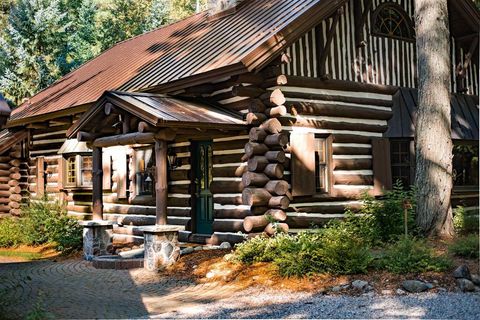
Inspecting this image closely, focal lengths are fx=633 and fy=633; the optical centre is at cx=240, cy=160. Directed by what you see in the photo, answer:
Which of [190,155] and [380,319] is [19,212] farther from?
[380,319]

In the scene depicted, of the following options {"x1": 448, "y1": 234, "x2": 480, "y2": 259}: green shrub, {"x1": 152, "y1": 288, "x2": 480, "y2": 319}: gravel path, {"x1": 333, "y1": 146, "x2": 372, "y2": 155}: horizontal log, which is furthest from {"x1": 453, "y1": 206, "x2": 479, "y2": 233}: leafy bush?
{"x1": 152, "y1": 288, "x2": 480, "y2": 319}: gravel path

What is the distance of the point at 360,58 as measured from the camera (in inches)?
585

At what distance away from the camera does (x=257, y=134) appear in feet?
41.2

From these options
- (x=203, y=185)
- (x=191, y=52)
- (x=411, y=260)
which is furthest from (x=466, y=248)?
(x=191, y=52)

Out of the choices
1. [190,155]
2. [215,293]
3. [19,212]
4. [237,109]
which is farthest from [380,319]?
[19,212]

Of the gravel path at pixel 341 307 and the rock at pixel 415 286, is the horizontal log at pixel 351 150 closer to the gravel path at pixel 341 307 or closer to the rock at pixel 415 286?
the gravel path at pixel 341 307

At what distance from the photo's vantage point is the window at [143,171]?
51.2ft

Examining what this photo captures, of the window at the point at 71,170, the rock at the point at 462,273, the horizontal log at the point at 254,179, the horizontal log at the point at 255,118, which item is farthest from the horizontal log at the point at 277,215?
the window at the point at 71,170

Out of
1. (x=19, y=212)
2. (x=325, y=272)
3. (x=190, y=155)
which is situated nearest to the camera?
(x=325, y=272)

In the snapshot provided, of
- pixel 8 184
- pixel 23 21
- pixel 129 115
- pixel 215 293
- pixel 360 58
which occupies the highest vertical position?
pixel 23 21

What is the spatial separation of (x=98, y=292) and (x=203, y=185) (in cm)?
534

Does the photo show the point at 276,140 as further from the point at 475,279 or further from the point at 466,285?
the point at 466,285

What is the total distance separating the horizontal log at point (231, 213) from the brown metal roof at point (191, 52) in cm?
286

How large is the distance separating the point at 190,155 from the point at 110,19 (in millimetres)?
24095
